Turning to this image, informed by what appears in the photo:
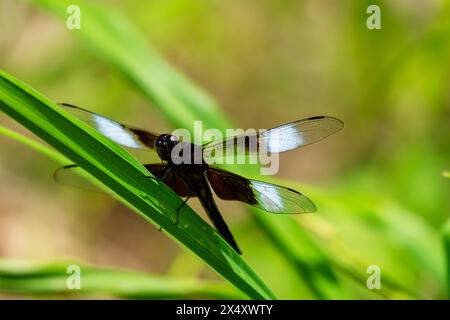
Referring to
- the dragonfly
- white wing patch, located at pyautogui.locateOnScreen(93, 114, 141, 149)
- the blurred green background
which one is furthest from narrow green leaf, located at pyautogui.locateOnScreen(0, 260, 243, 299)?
the blurred green background

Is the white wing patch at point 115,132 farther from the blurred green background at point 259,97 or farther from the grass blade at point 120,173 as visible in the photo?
the blurred green background at point 259,97

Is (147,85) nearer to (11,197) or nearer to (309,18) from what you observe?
(11,197)

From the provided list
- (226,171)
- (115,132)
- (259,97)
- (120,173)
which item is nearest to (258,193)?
(226,171)

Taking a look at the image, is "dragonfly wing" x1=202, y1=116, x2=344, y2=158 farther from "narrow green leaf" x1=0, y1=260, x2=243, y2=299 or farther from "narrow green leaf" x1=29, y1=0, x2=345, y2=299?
"narrow green leaf" x1=0, y1=260, x2=243, y2=299

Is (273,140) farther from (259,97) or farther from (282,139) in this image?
(259,97)

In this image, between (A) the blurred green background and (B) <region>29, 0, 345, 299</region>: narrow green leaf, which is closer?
(B) <region>29, 0, 345, 299</region>: narrow green leaf
